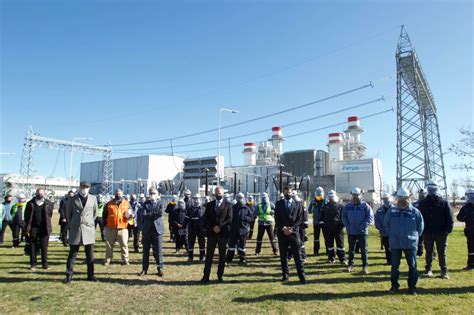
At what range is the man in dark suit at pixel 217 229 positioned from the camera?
26.9 feet

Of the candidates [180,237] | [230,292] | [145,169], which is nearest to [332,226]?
[230,292]

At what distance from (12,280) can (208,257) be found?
A: 15.5 ft

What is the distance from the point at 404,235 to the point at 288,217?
2.44 meters

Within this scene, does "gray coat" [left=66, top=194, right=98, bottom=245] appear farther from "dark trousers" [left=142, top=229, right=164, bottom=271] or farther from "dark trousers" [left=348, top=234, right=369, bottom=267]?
"dark trousers" [left=348, top=234, right=369, bottom=267]

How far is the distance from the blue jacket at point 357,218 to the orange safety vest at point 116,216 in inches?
255

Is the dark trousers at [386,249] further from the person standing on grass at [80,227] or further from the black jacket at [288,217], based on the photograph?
the person standing on grass at [80,227]

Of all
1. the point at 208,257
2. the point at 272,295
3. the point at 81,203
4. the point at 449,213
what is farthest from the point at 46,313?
the point at 449,213

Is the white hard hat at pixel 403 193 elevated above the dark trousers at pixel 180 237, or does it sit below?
above

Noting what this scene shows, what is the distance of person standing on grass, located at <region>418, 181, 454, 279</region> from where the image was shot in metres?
8.57

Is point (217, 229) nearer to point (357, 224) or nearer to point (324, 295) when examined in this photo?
point (324, 295)

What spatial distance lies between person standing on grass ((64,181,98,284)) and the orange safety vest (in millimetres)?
2151

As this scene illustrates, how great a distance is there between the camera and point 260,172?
7400 cm

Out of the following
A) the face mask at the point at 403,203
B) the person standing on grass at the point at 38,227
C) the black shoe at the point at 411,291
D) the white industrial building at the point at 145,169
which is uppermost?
the white industrial building at the point at 145,169

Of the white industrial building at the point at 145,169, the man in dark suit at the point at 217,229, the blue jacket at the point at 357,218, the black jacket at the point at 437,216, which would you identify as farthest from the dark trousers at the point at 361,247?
the white industrial building at the point at 145,169
